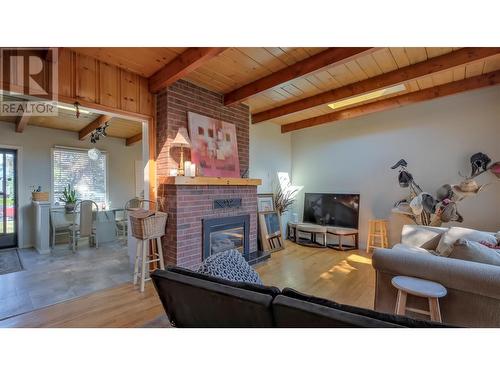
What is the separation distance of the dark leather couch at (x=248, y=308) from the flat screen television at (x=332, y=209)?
4.23 metres

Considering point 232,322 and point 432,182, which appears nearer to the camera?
point 232,322

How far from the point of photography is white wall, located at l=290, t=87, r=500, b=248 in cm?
362

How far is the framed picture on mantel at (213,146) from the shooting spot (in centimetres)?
329

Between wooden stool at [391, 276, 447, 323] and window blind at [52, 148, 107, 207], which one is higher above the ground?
Result: window blind at [52, 148, 107, 207]

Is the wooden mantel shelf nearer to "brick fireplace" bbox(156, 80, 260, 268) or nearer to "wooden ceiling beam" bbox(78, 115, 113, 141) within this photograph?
"brick fireplace" bbox(156, 80, 260, 268)

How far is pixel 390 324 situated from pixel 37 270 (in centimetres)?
440

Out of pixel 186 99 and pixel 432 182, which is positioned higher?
pixel 186 99

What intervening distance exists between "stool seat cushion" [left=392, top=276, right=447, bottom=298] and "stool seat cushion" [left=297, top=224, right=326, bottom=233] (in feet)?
9.81

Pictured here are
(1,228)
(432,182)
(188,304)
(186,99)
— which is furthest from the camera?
(1,228)

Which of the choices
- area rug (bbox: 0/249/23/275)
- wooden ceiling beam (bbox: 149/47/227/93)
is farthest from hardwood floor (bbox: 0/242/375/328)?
wooden ceiling beam (bbox: 149/47/227/93)
